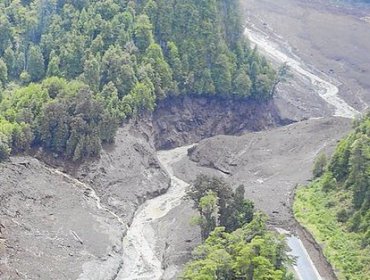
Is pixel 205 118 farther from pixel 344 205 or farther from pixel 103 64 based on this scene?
pixel 344 205

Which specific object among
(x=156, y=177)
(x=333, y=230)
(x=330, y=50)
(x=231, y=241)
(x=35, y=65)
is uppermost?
(x=231, y=241)

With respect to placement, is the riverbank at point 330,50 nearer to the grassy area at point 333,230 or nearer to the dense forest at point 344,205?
the dense forest at point 344,205

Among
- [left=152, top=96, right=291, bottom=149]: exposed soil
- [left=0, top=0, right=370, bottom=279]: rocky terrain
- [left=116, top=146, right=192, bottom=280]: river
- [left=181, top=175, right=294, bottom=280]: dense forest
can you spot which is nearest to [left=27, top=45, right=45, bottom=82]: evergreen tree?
[left=0, top=0, right=370, bottom=279]: rocky terrain

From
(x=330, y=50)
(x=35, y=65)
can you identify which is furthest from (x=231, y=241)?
(x=330, y=50)

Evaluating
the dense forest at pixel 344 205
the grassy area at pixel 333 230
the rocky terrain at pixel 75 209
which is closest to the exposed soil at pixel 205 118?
the rocky terrain at pixel 75 209

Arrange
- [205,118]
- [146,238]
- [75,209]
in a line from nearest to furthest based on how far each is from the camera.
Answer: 1. [75,209]
2. [146,238]
3. [205,118]

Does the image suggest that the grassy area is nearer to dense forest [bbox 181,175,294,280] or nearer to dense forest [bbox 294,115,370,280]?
dense forest [bbox 294,115,370,280]
